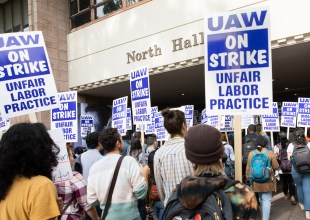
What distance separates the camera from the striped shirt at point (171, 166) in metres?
3.19

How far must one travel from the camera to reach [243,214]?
1743 millimetres

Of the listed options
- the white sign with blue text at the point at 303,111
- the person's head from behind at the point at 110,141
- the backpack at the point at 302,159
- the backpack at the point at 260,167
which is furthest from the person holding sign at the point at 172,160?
the white sign with blue text at the point at 303,111

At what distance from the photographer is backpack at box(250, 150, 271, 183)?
20.5ft

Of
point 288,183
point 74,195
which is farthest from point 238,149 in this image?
point 288,183

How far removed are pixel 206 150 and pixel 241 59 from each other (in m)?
1.67

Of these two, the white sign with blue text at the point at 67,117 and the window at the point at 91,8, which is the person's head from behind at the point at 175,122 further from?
the window at the point at 91,8

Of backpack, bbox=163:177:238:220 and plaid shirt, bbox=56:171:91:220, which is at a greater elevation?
backpack, bbox=163:177:238:220

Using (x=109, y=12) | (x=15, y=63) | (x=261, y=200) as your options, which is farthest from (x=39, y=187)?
(x=109, y=12)

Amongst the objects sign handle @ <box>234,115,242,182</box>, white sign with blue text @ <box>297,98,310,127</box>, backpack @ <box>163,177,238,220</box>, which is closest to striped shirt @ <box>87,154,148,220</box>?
sign handle @ <box>234,115,242,182</box>

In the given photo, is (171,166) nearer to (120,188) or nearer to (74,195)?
(120,188)

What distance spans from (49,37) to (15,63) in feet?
42.3

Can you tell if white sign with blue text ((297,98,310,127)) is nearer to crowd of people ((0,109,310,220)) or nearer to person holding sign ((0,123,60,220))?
crowd of people ((0,109,310,220))

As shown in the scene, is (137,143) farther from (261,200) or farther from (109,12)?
(109,12)

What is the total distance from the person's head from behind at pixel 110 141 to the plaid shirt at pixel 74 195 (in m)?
0.45
